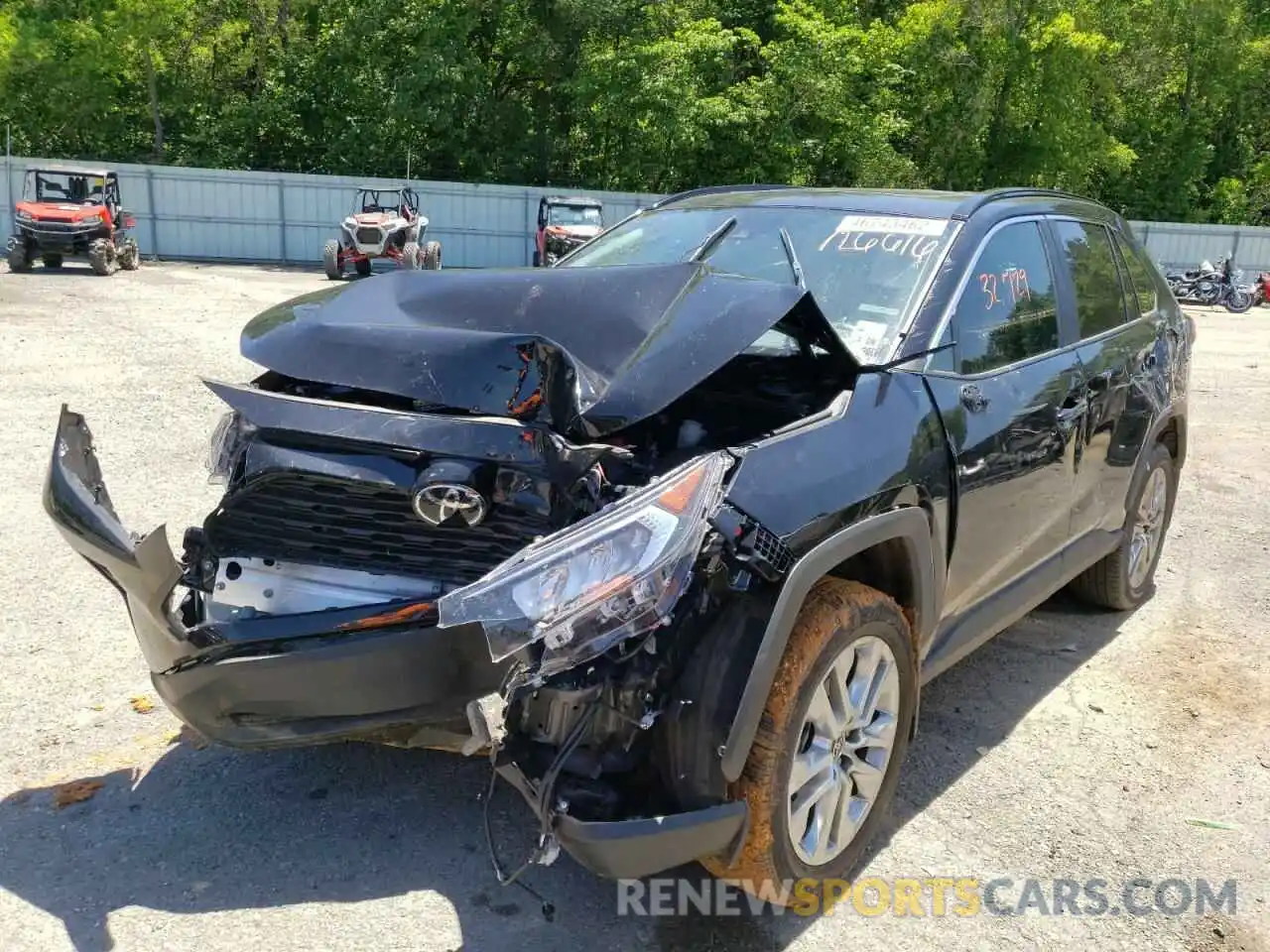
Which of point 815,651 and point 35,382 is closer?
point 815,651

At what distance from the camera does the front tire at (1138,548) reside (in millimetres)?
4887

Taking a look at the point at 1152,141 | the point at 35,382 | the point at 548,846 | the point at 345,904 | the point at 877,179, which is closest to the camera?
the point at 548,846

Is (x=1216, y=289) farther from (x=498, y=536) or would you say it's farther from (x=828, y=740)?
(x=498, y=536)

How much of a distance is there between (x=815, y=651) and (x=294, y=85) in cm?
3437

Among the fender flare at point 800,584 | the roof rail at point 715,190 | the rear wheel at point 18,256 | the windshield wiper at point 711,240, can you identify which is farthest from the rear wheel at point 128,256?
the fender flare at point 800,584

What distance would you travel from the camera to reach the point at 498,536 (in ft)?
8.70

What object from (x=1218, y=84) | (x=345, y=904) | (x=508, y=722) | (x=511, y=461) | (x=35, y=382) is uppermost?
(x=1218, y=84)

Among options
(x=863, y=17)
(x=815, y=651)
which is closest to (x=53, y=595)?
(x=815, y=651)

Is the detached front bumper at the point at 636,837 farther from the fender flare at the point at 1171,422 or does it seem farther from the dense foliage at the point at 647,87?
the dense foliage at the point at 647,87

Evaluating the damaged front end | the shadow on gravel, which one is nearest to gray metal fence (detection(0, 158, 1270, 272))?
the shadow on gravel

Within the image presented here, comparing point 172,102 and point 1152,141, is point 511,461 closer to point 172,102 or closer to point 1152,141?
point 172,102

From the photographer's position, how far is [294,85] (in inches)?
1293

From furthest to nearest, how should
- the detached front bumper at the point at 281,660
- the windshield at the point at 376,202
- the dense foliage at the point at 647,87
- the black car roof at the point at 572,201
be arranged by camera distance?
the dense foliage at the point at 647,87 → the black car roof at the point at 572,201 → the windshield at the point at 376,202 → the detached front bumper at the point at 281,660

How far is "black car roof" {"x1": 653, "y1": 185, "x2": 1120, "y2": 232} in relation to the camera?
3865mm
